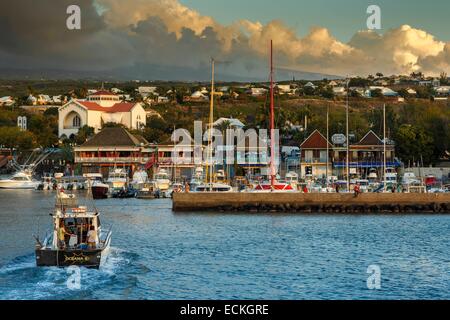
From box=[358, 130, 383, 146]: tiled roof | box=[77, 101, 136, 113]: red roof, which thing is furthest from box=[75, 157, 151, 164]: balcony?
box=[358, 130, 383, 146]: tiled roof

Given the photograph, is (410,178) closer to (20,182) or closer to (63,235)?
(20,182)

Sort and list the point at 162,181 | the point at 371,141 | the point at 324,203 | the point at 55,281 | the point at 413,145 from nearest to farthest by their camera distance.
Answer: the point at 55,281 < the point at 324,203 < the point at 162,181 < the point at 371,141 < the point at 413,145

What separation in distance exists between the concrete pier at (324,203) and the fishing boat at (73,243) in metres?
35.6

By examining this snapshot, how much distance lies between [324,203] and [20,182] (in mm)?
66552

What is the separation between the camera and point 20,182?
134625mm

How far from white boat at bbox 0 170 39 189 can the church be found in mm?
30598

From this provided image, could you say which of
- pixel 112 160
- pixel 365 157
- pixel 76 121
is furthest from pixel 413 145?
pixel 76 121

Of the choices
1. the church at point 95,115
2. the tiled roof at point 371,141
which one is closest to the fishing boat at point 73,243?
the tiled roof at point 371,141

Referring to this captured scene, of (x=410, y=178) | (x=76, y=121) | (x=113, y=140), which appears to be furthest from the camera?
(x=76, y=121)

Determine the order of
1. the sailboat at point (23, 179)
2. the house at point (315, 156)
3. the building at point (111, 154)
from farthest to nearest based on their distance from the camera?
1. the building at point (111, 154)
2. the sailboat at point (23, 179)
3. the house at point (315, 156)

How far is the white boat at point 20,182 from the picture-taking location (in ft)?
440

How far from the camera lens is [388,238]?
204 ft

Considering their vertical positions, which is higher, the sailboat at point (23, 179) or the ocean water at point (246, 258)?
→ the sailboat at point (23, 179)

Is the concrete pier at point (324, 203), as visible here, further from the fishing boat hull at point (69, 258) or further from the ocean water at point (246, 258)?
the fishing boat hull at point (69, 258)
